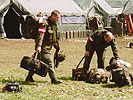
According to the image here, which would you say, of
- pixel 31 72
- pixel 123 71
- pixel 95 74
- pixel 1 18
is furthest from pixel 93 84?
pixel 1 18

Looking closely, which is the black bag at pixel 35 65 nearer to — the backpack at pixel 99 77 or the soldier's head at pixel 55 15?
the soldier's head at pixel 55 15

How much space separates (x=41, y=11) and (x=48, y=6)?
121cm

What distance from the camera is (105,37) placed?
9.35 meters

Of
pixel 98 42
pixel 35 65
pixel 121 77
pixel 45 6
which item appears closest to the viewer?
pixel 35 65

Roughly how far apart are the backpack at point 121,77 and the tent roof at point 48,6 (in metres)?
16.6

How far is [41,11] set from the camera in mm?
25453

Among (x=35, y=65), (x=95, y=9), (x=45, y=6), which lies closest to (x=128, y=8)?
(x=95, y=9)

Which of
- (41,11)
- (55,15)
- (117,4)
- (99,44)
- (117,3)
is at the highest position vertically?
(117,3)

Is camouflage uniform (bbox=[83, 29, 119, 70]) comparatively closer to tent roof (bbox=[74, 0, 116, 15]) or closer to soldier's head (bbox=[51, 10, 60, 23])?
soldier's head (bbox=[51, 10, 60, 23])

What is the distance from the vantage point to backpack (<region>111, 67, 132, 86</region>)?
341 inches

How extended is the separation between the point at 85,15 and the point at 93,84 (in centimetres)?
1957

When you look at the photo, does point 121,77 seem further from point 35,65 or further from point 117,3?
point 117,3

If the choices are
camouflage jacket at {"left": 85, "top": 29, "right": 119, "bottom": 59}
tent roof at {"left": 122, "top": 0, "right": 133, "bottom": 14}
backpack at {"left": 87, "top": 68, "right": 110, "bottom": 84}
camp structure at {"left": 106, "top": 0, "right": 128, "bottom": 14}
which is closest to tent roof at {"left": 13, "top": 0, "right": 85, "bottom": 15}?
tent roof at {"left": 122, "top": 0, "right": 133, "bottom": 14}

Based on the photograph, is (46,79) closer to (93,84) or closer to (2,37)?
(93,84)
